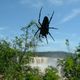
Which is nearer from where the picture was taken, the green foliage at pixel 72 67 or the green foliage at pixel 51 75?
the green foliage at pixel 72 67

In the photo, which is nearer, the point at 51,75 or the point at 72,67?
the point at 72,67

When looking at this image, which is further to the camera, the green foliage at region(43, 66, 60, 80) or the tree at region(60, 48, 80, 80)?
the green foliage at region(43, 66, 60, 80)

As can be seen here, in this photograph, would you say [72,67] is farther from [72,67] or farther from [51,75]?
[51,75]

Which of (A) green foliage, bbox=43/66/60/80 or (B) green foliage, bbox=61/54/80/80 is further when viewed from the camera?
(A) green foliage, bbox=43/66/60/80

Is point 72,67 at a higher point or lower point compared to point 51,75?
Answer: higher

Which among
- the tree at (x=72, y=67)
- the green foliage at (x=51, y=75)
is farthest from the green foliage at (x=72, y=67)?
the green foliage at (x=51, y=75)

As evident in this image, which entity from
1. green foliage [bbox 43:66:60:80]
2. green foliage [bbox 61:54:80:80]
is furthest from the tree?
green foliage [bbox 43:66:60:80]

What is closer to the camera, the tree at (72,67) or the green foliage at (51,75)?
the tree at (72,67)

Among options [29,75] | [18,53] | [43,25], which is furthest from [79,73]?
[43,25]

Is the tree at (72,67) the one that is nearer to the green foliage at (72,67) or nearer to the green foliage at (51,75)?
the green foliage at (72,67)

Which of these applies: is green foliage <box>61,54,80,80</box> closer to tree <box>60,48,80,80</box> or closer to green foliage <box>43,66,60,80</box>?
tree <box>60,48,80,80</box>

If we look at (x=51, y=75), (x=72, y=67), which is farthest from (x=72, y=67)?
(x=51, y=75)
